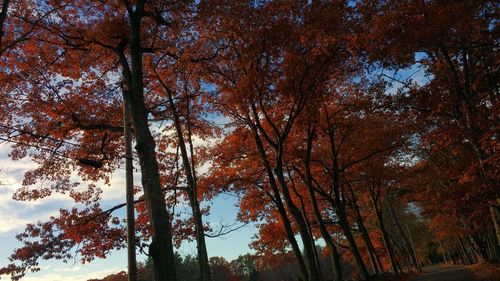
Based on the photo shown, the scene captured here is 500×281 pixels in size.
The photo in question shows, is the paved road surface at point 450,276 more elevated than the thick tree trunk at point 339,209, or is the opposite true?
the thick tree trunk at point 339,209

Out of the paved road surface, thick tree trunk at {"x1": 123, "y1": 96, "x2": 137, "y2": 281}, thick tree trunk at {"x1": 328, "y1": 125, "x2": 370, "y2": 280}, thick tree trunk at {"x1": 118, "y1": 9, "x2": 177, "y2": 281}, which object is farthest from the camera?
the paved road surface

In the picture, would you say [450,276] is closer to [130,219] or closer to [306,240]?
[306,240]

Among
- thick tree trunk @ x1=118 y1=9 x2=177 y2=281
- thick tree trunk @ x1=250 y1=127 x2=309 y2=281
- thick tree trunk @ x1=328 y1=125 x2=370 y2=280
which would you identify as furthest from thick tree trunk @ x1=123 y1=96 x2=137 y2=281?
thick tree trunk @ x1=328 y1=125 x2=370 y2=280

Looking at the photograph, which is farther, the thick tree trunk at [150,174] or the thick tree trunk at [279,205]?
the thick tree trunk at [279,205]

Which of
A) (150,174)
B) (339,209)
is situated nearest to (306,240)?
(150,174)

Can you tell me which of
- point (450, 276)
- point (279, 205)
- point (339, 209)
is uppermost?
point (279, 205)

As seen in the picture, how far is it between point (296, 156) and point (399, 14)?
373 inches

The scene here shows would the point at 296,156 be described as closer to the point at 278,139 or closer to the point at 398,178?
the point at 278,139

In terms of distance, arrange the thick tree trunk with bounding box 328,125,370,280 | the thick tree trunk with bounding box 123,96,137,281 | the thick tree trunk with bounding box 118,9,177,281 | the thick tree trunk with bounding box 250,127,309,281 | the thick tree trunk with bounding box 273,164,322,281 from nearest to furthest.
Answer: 1. the thick tree trunk with bounding box 118,9,177,281
2. the thick tree trunk with bounding box 123,96,137,281
3. the thick tree trunk with bounding box 273,164,322,281
4. the thick tree trunk with bounding box 250,127,309,281
5. the thick tree trunk with bounding box 328,125,370,280

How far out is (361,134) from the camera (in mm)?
20469

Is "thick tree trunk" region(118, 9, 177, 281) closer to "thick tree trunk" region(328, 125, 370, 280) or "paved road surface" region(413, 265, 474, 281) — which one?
"thick tree trunk" region(328, 125, 370, 280)

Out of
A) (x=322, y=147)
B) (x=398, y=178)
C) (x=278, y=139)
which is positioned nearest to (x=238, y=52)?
(x=278, y=139)

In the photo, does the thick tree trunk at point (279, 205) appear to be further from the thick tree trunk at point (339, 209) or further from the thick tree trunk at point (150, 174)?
the thick tree trunk at point (150, 174)

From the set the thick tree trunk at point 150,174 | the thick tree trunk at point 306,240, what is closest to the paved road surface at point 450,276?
the thick tree trunk at point 306,240
